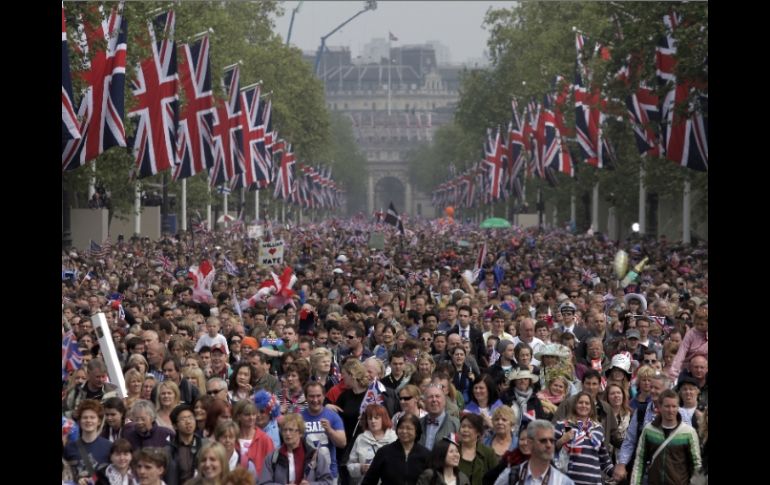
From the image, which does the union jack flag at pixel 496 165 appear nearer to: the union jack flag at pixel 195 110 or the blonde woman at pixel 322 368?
the union jack flag at pixel 195 110

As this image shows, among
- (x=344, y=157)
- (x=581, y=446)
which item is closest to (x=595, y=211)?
(x=581, y=446)

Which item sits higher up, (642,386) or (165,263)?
(165,263)

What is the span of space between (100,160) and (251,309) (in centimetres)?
1722

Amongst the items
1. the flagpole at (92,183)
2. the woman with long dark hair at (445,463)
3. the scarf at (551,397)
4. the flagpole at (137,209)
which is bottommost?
the woman with long dark hair at (445,463)

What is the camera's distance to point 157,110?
105 ft

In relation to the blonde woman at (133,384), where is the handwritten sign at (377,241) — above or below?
above

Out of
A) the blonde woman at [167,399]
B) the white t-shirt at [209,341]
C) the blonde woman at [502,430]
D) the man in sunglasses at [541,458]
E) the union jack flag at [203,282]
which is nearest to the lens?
the man in sunglasses at [541,458]

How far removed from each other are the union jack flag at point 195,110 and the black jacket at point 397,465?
90.7 ft

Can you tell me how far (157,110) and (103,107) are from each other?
4827 mm

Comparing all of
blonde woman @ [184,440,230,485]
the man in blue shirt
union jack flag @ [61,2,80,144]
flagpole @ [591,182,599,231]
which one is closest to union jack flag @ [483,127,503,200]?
flagpole @ [591,182,599,231]

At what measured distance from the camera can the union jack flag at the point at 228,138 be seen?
43844 millimetres

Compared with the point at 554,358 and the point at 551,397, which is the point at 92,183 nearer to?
the point at 554,358

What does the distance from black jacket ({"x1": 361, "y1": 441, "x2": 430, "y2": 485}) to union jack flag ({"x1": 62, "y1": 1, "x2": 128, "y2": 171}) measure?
15864 mm

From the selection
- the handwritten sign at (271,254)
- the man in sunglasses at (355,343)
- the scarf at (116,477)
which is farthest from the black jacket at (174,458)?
the handwritten sign at (271,254)
